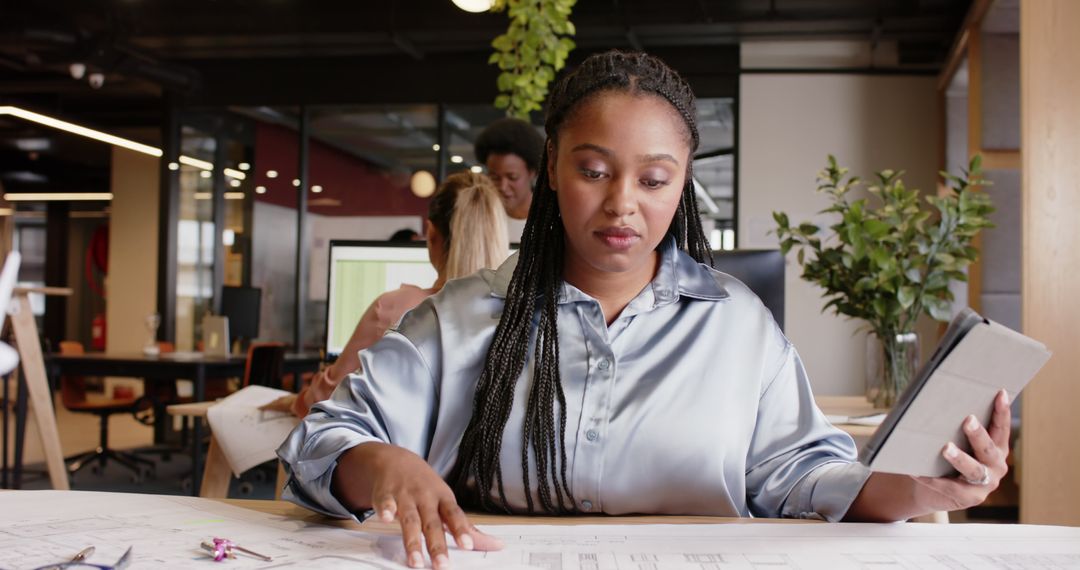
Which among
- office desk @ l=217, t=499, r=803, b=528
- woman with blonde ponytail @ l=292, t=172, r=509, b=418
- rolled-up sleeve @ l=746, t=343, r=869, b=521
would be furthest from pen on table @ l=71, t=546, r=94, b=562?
woman with blonde ponytail @ l=292, t=172, r=509, b=418

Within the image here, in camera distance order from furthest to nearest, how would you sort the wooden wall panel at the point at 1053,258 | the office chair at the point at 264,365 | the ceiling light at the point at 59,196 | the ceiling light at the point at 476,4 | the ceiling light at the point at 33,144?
the ceiling light at the point at 59,196, the ceiling light at the point at 33,144, the office chair at the point at 264,365, the ceiling light at the point at 476,4, the wooden wall panel at the point at 1053,258

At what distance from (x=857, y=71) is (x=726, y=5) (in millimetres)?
1432

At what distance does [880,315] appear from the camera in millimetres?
Answer: 2738

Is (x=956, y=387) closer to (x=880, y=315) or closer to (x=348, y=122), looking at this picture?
(x=880, y=315)

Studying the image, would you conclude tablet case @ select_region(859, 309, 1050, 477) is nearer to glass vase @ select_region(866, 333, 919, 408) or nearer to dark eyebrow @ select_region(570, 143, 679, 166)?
dark eyebrow @ select_region(570, 143, 679, 166)

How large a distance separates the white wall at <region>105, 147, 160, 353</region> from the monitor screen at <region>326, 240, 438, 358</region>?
8.48 m

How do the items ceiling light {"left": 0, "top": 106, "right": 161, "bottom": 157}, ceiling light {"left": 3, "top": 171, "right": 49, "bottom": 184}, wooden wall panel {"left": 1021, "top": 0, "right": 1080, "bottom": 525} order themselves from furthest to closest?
ceiling light {"left": 3, "top": 171, "right": 49, "bottom": 184} → ceiling light {"left": 0, "top": 106, "right": 161, "bottom": 157} → wooden wall panel {"left": 1021, "top": 0, "right": 1080, "bottom": 525}

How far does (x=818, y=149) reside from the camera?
7.22 metres

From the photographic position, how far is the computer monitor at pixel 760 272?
223 centimetres

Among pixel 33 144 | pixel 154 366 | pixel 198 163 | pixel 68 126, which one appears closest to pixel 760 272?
pixel 154 366

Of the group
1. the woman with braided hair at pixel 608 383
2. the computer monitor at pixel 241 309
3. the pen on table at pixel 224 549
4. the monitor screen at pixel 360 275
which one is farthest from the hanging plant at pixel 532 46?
the computer monitor at pixel 241 309

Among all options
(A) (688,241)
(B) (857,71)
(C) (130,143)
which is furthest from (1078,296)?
(C) (130,143)

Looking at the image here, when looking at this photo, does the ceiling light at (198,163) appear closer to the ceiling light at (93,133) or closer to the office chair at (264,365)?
the ceiling light at (93,133)

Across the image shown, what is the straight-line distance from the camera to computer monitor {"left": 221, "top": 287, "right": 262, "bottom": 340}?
7332mm
